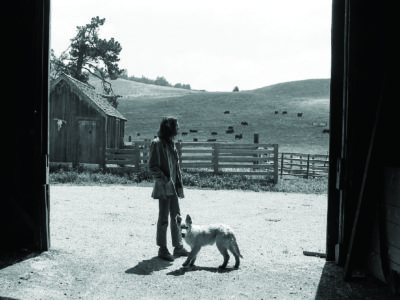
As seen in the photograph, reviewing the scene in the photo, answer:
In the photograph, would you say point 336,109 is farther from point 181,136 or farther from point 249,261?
point 181,136

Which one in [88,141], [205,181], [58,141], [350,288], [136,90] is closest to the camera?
[350,288]

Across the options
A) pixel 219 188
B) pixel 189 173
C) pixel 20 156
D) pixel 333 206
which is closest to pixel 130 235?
pixel 20 156

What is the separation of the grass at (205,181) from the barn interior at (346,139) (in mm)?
10028

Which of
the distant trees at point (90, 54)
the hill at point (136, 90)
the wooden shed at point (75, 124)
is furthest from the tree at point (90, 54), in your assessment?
the hill at point (136, 90)

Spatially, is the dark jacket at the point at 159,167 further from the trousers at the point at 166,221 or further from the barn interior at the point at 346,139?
the barn interior at the point at 346,139

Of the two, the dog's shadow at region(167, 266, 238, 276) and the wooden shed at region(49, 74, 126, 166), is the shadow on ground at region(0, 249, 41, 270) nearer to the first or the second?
the dog's shadow at region(167, 266, 238, 276)

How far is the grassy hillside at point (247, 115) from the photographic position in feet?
163

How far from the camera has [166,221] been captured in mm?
6465

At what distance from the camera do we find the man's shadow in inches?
227

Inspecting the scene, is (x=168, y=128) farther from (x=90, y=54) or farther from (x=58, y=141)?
(x=90, y=54)

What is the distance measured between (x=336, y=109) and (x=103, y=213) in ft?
20.1

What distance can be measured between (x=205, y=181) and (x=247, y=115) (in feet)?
151

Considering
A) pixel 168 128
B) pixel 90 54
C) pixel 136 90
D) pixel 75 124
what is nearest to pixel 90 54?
pixel 90 54

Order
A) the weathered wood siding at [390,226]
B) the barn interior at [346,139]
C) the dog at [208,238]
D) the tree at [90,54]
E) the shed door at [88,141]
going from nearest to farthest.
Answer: the weathered wood siding at [390,226] < the barn interior at [346,139] < the dog at [208,238] < the shed door at [88,141] < the tree at [90,54]
